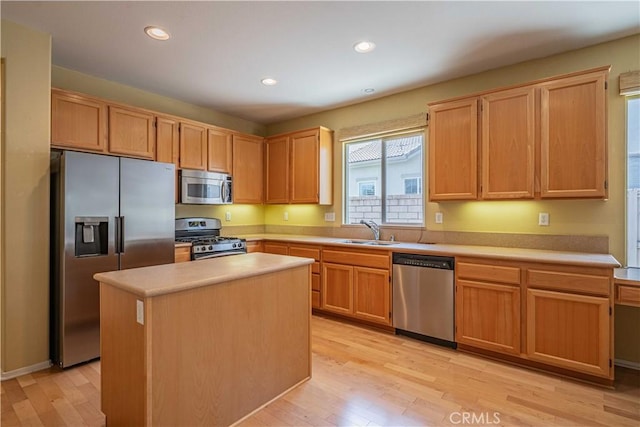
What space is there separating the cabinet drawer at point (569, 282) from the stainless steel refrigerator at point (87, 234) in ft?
10.9

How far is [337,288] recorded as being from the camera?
12.3 ft

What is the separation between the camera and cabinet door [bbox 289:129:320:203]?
4379 mm

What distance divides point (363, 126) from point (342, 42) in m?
1.53

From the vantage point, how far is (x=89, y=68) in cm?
324

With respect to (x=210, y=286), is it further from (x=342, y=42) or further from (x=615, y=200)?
(x=615, y=200)

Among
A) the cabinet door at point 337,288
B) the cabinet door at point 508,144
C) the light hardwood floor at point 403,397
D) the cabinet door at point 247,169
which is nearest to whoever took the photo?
the light hardwood floor at point 403,397

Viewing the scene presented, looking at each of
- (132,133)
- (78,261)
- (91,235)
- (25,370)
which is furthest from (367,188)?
(25,370)

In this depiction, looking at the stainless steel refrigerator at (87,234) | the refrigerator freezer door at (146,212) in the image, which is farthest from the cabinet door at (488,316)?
the stainless steel refrigerator at (87,234)

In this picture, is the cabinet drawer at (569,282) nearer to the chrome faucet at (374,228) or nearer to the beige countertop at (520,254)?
the beige countertop at (520,254)

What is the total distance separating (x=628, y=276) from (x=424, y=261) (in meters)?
1.44

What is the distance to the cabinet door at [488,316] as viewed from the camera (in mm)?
2639

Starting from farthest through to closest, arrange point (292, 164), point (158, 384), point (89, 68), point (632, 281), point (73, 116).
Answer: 1. point (292, 164)
2. point (89, 68)
3. point (73, 116)
4. point (632, 281)
5. point (158, 384)

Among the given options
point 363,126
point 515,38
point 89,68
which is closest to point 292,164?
point 363,126

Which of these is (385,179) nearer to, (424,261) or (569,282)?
(424,261)
